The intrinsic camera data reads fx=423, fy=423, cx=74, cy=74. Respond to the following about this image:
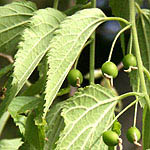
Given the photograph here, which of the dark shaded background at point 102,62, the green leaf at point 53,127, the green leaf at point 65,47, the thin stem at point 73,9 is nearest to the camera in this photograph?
the green leaf at point 65,47

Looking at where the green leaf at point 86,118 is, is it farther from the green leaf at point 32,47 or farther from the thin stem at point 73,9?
the thin stem at point 73,9

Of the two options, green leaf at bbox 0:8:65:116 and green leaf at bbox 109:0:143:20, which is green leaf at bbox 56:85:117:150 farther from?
green leaf at bbox 109:0:143:20

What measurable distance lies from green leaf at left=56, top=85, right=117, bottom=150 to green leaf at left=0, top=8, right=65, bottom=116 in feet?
0.30

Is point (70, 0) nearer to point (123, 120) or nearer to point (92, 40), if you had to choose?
point (123, 120)

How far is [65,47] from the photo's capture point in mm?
737

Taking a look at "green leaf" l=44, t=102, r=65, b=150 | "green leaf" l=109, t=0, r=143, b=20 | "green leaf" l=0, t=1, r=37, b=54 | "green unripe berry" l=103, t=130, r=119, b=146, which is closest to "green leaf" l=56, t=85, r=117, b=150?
"green unripe berry" l=103, t=130, r=119, b=146

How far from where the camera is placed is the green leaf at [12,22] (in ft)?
3.03

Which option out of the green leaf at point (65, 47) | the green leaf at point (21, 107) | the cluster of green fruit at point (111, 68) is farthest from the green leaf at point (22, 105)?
the green leaf at point (65, 47)

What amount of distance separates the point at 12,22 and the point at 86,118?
12.3 inches

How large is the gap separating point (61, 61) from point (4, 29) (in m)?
0.25

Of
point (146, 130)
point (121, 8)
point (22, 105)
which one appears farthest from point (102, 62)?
point (146, 130)

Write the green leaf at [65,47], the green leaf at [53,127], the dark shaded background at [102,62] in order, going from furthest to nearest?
the dark shaded background at [102,62]
the green leaf at [53,127]
the green leaf at [65,47]

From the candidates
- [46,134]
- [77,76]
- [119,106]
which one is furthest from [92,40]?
[119,106]

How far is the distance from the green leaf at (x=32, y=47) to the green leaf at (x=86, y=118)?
0.30ft
